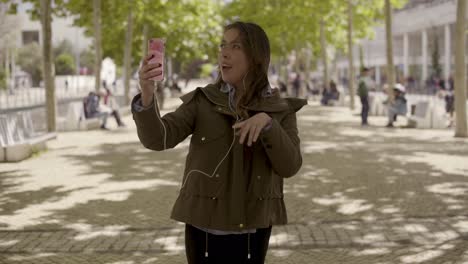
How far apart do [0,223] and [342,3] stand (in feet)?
102

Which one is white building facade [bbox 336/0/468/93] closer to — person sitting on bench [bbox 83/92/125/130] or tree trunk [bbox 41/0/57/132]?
person sitting on bench [bbox 83/92/125/130]

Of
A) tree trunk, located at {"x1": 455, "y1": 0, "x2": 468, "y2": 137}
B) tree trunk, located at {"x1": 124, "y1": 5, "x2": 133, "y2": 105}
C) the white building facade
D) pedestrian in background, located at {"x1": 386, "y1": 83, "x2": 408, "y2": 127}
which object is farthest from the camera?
the white building facade

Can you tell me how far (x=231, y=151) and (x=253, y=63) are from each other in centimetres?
36

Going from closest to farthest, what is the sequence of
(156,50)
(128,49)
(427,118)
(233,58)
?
(156,50) < (233,58) < (427,118) < (128,49)

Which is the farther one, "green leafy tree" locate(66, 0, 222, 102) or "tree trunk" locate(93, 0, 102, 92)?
"green leafy tree" locate(66, 0, 222, 102)

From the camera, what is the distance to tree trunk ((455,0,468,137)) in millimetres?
18922

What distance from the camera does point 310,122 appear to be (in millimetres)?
26797

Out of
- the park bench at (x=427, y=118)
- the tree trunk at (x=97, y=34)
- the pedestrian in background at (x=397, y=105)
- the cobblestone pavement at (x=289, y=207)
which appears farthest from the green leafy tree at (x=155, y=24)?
the cobblestone pavement at (x=289, y=207)

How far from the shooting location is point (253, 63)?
309cm

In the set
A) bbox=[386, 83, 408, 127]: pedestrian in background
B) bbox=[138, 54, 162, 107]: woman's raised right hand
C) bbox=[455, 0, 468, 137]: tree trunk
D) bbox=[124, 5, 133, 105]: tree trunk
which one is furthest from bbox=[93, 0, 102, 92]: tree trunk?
bbox=[138, 54, 162, 107]: woman's raised right hand

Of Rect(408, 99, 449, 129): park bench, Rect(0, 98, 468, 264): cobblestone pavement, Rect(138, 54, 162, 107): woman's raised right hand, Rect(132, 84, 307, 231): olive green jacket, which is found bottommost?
Rect(0, 98, 468, 264): cobblestone pavement

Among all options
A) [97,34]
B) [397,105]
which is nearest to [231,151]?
[397,105]

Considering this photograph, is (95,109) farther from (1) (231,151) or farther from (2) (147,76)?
(2) (147,76)

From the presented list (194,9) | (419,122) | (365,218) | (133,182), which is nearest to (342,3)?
(194,9)
